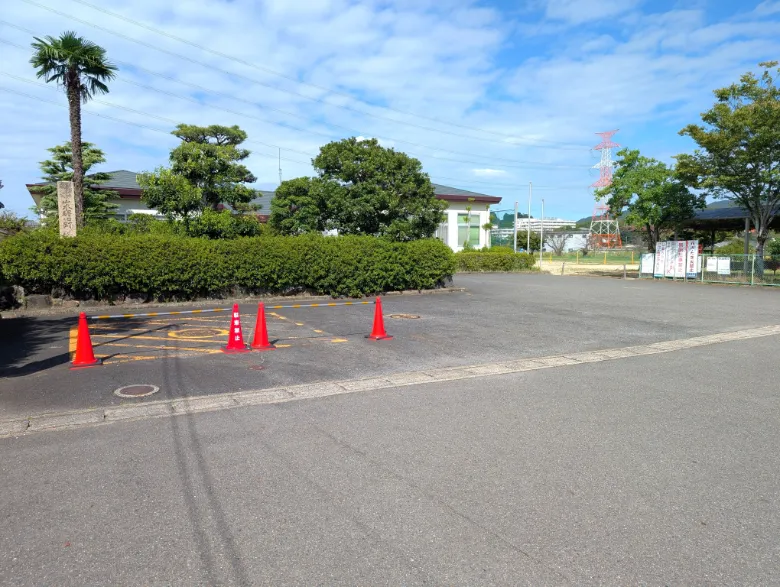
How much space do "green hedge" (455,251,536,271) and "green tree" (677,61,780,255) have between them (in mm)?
12524

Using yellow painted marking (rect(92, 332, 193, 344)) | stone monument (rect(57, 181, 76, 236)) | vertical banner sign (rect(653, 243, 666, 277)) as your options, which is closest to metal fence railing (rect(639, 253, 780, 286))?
vertical banner sign (rect(653, 243, 666, 277))

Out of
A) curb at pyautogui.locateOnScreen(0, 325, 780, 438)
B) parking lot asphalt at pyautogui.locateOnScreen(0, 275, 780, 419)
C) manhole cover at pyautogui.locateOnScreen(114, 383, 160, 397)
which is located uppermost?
parking lot asphalt at pyautogui.locateOnScreen(0, 275, 780, 419)

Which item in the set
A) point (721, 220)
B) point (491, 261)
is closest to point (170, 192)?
point (491, 261)

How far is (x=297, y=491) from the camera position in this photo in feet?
12.3

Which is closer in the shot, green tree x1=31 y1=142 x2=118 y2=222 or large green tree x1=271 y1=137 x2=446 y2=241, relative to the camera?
large green tree x1=271 y1=137 x2=446 y2=241

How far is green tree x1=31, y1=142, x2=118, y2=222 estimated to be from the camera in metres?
24.1

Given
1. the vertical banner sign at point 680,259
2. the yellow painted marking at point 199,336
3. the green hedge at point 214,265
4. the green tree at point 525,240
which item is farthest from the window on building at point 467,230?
the yellow painted marking at point 199,336

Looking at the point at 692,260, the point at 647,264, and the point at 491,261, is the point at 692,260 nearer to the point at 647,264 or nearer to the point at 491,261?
the point at 647,264

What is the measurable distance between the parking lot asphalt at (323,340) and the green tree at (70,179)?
13.2 m

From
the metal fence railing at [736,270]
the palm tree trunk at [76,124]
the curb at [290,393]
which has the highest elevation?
the palm tree trunk at [76,124]

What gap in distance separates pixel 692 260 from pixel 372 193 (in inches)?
656

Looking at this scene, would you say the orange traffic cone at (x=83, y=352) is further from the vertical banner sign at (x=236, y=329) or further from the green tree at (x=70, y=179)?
the green tree at (x=70, y=179)

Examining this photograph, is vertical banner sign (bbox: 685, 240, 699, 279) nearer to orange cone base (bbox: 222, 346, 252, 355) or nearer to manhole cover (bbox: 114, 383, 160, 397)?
orange cone base (bbox: 222, 346, 252, 355)

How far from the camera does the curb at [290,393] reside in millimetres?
5371
